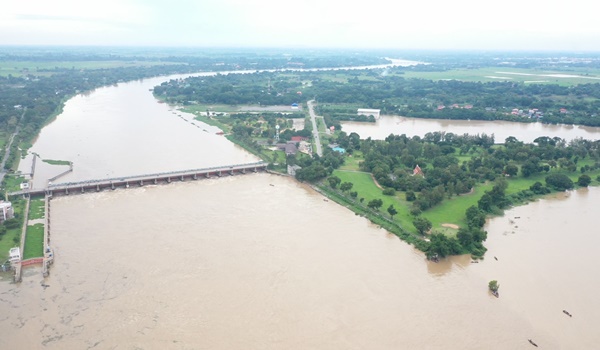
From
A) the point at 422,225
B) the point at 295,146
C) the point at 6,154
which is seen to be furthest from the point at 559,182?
the point at 6,154

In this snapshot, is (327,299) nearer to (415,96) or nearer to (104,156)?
(104,156)

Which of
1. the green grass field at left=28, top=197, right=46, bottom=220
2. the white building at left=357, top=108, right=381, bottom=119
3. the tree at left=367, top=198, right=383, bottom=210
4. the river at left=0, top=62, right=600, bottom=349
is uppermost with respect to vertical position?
the white building at left=357, top=108, right=381, bottom=119

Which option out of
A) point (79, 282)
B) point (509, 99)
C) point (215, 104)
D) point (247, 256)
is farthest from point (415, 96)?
point (79, 282)

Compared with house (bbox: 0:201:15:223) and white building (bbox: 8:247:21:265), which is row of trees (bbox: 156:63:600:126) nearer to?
house (bbox: 0:201:15:223)

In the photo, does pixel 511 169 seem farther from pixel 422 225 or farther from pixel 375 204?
pixel 422 225

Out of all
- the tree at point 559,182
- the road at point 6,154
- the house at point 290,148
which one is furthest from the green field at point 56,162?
the tree at point 559,182

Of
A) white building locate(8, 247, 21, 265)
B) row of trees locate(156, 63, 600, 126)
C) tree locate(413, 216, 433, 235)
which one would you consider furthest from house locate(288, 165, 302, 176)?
row of trees locate(156, 63, 600, 126)
